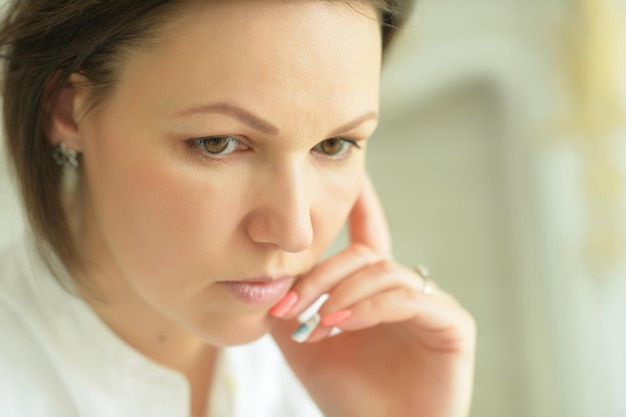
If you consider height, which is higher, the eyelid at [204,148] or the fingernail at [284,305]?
the eyelid at [204,148]

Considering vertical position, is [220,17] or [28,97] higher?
[220,17]

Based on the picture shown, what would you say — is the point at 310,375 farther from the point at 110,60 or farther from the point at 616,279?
the point at 616,279

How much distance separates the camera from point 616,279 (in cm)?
169

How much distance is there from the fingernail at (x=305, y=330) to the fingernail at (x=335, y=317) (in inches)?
0.5

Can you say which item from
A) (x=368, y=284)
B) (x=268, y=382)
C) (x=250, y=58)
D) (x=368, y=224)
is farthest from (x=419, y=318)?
(x=250, y=58)

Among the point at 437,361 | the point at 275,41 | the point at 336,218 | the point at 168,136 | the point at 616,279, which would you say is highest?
the point at 275,41

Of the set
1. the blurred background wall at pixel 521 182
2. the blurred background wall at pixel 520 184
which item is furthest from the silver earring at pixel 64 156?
the blurred background wall at pixel 521 182

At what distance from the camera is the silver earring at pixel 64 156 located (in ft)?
3.15

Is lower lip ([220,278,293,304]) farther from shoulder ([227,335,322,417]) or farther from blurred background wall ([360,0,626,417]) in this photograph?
blurred background wall ([360,0,626,417])

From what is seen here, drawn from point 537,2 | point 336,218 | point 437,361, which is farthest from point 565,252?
point 336,218

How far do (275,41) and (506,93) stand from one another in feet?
3.79

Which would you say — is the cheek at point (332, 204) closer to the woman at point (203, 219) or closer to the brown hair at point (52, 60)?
the woman at point (203, 219)

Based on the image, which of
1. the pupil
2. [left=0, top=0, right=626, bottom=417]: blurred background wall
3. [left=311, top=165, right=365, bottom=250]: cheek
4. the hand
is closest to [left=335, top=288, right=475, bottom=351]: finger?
the hand

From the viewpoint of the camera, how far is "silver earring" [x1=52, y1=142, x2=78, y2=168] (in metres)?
0.96
